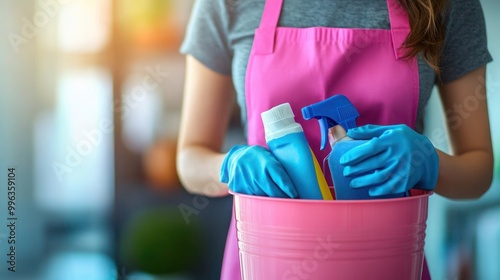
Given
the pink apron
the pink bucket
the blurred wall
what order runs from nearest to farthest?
the pink bucket, the pink apron, the blurred wall

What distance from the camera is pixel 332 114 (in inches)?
25.6

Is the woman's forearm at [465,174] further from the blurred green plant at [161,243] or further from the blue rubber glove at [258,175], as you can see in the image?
the blurred green plant at [161,243]

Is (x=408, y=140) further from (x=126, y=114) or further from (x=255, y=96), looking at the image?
(x=126, y=114)

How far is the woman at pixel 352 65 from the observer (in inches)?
32.9

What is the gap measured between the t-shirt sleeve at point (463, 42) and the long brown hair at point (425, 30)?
0.03 meters

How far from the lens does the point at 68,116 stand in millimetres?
1417

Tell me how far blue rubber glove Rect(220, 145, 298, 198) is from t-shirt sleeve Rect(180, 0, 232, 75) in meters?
0.29

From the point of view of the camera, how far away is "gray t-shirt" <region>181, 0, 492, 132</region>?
2.85 ft

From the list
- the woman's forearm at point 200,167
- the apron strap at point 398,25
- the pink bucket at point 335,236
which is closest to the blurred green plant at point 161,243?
the woman's forearm at point 200,167

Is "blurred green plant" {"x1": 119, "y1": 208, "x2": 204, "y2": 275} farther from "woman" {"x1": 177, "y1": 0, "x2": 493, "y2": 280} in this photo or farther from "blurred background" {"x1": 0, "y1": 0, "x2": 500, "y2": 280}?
"woman" {"x1": 177, "y1": 0, "x2": 493, "y2": 280}

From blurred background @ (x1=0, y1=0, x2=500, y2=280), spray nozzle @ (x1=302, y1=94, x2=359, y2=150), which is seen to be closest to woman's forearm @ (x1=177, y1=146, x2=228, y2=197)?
spray nozzle @ (x1=302, y1=94, x2=359, y2=150)

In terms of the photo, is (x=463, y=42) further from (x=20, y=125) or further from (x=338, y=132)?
(x=20, y=125)

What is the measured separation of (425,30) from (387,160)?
0.92ft

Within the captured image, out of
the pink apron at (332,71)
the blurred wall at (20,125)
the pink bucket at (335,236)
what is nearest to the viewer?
the pink bucket at (335,236)
